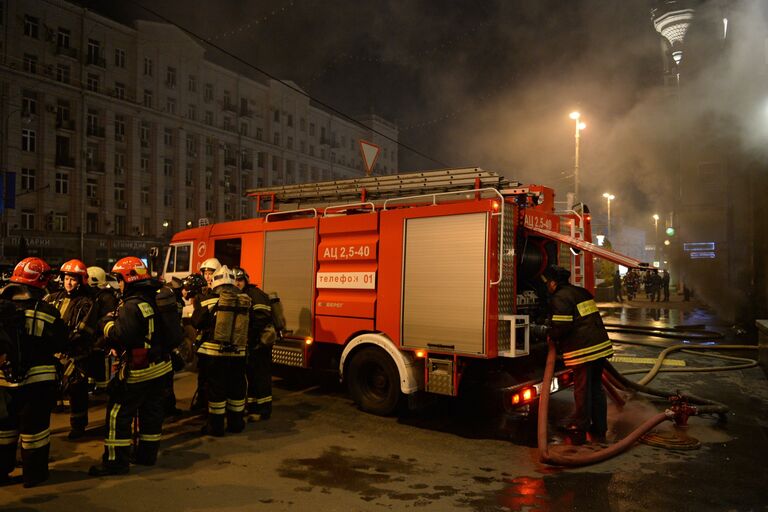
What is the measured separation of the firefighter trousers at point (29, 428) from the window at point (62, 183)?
1447 inches

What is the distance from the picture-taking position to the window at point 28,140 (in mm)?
33156

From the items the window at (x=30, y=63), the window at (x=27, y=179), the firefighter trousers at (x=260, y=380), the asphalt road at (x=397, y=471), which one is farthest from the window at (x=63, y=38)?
the firefighter trousers at (x=260, y=380)

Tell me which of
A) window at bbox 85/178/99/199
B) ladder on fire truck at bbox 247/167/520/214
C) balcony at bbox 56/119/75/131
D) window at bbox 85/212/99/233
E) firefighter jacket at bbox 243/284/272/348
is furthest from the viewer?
window at bbox 85/178/99/199

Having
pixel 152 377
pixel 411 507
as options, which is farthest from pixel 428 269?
pixel 152 377

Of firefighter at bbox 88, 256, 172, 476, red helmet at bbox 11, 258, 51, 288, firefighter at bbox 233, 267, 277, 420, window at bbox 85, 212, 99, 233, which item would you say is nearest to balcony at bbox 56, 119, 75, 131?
window at bbox 85, 212, 99, 233

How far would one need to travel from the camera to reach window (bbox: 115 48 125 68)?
3844cm

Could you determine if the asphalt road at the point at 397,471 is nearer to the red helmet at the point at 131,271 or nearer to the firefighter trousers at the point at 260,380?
the firefighter trousers at the point at 260,380

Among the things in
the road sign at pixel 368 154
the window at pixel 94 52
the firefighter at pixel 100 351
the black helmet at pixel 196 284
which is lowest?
the firefighter at pixel 100 351

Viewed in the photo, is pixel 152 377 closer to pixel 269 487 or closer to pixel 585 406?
pixel 269 487

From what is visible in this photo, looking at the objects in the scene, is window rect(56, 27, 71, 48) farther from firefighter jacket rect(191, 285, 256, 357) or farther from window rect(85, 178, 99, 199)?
firefighter jacket rect(191, 285, 256, 357)

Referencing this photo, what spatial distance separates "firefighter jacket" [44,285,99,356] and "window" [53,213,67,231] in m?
34.1

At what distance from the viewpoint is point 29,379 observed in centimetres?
386

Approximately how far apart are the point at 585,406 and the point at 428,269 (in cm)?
211

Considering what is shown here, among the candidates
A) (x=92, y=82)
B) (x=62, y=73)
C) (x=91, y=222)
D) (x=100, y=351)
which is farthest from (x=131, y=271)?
(x=92, y=82)
